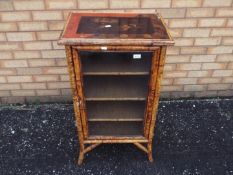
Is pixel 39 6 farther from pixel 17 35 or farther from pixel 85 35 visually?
pixel 85 35

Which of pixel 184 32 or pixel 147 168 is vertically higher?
pixel 184 32

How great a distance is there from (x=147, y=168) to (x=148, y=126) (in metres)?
0.51

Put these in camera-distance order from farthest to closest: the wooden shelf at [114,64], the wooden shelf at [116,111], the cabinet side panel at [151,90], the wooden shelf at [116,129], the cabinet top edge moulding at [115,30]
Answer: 1. the wooden shelf at [116,129]
2. the wooden shelf at [116,111]
3. the wooden shelf at [114,64]
4. the cabinet side panel at [151,90]
5. the cabinet top edge moulding at [115,30]

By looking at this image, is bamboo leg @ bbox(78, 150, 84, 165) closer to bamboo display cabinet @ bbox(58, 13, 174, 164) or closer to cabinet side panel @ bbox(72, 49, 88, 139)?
bamboo display cabinet @ bbox(58, 13, 174, 164)

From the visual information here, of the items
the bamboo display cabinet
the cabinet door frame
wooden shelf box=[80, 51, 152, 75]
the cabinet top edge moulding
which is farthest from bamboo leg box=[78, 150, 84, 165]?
the cabinet top edge moulding

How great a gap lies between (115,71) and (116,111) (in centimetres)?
48

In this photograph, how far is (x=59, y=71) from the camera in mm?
3086

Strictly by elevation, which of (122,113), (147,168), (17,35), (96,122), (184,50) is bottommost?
(147,168)

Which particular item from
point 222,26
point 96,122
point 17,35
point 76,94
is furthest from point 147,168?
point 17,35

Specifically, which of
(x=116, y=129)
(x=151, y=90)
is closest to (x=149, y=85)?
(x=151, y=90)

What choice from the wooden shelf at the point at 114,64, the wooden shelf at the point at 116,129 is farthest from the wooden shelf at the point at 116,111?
the wooden shelf at the point at 114,64

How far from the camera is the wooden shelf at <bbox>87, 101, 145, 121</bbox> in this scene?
2.37m

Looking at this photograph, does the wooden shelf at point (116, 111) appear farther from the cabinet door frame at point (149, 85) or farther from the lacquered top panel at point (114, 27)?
the lacquered top panel at point (114, 27)

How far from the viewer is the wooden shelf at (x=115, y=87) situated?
2.21 meters
